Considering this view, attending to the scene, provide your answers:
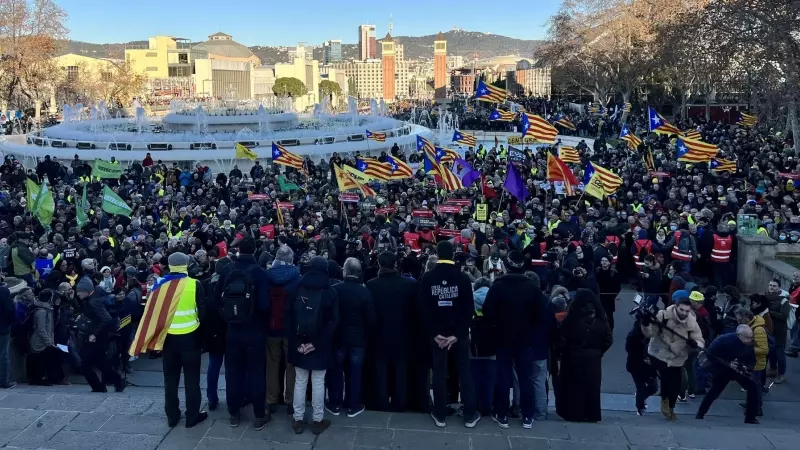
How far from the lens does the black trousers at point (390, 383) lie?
250 inches

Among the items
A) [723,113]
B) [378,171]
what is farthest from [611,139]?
[378,171]

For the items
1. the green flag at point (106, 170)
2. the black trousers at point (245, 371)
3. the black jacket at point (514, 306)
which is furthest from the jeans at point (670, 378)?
the green flag at point (106, 170)

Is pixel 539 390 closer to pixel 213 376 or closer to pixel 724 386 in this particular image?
pixel 724 386

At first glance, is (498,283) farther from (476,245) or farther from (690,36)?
(690,36)

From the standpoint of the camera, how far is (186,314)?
5914 millimetres

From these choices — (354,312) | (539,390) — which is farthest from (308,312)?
(539,390)

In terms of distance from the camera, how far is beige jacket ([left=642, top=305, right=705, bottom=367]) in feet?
21.8

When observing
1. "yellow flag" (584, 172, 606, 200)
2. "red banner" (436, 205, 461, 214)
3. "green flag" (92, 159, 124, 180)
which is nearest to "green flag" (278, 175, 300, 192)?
"green flag" (92, 159, 124, 180)

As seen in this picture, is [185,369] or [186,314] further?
[185,369]

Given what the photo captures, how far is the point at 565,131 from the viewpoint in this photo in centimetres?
4375

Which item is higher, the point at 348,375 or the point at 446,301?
the point at 446,301

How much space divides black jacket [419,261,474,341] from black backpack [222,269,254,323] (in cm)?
142

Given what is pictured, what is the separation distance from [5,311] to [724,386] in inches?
288

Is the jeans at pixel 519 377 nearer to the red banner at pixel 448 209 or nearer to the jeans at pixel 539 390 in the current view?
the jeans at pixel 539 390
